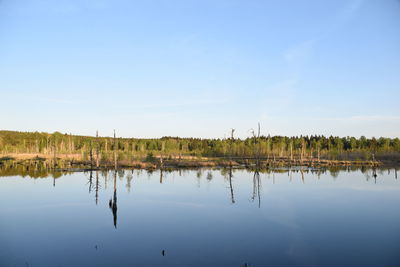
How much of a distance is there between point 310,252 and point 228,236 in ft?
20.2

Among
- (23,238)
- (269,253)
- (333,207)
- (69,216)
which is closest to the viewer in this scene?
(269,253)

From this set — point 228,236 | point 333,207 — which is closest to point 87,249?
point 228,236

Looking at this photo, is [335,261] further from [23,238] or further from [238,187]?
[238,187]

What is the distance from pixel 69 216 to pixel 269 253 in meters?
20.2

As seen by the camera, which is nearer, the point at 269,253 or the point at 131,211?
the point at 269,253

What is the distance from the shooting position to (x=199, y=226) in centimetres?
2812

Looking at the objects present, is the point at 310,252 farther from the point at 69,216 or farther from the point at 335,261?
the point at 69,216

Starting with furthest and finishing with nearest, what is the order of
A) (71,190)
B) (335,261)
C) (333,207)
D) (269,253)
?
(71,190), (333,207), (269,253), (335,261)

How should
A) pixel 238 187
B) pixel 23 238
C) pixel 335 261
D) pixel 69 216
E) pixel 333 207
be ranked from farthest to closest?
pixel 238 187 < pixel 333 207 < pixel 69 216 < pixel 23 238 < pixel 335 261

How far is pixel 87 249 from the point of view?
21.8 metres

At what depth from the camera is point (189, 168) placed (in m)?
82.0

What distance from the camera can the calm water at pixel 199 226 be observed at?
20344mm

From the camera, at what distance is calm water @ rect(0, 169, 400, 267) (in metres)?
20.3

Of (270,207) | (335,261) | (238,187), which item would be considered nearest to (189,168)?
(238,187)
